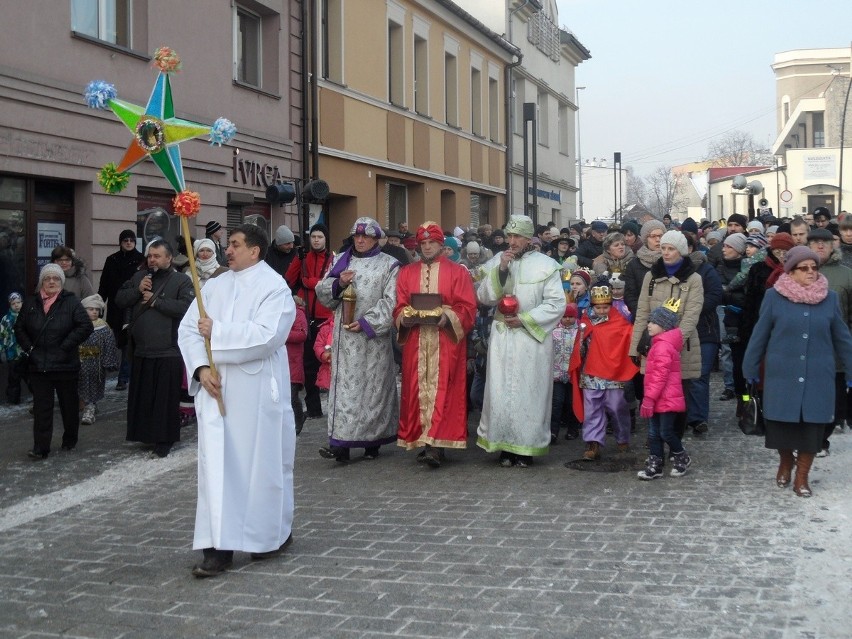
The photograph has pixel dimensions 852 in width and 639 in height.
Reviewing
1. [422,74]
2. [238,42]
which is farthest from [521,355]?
[422,74]

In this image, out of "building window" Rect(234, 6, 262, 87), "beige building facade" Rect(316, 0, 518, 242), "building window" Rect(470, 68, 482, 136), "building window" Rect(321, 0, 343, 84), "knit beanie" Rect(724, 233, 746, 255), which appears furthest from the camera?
"building window" Rect(470, 68, 482, 136)

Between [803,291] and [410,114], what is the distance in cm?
1827

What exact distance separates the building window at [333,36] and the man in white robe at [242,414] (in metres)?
15.3

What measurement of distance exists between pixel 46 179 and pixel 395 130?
1158 centimetres

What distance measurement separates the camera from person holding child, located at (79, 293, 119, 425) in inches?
461

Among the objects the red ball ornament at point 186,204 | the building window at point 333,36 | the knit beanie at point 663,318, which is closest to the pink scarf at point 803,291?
the knit beanie at point 663,318

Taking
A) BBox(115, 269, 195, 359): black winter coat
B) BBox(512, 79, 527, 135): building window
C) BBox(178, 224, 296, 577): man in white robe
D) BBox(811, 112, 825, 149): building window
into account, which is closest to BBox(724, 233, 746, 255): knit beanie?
BBox(115, 269, 195, 359): black winter coat

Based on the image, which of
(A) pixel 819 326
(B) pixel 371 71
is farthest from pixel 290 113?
(A) pixel 819 326

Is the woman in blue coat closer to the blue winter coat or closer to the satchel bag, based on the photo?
the blue winter coat

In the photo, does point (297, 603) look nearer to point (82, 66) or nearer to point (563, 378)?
point (563, 378)

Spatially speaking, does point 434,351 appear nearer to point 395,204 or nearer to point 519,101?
point 395,204

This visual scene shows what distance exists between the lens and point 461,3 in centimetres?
3212

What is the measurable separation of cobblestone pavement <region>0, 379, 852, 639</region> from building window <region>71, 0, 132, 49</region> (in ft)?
22.7

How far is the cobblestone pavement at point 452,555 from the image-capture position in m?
5.23
